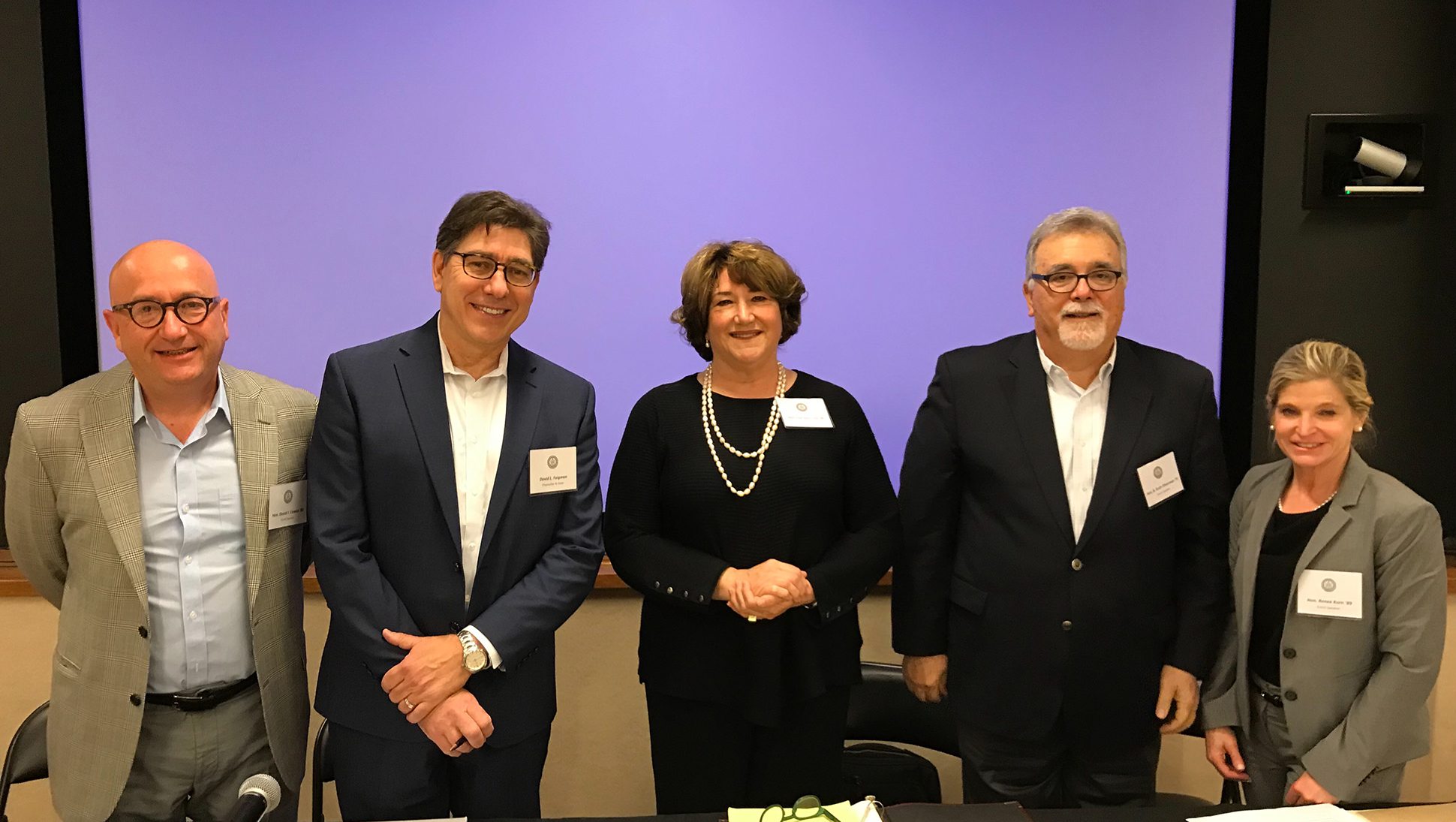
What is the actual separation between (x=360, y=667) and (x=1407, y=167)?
11.1 ft

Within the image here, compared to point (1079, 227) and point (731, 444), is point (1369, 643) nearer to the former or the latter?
point (1079, 227)

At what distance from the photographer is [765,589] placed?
1.99 meters

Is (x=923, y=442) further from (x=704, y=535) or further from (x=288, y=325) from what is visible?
(x=288, y=325)

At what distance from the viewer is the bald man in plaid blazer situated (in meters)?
1.91

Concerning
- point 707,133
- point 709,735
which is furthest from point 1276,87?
point 709,735

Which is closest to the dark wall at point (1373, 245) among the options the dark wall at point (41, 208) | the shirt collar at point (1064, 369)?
the shirt collar at point (1064, 369)

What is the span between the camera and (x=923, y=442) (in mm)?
2213

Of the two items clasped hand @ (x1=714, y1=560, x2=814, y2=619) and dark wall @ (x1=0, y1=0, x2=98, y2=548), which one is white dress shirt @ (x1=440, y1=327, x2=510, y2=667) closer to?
clasped hand @ (x1=714, y1=560, x2=814, y2=619)

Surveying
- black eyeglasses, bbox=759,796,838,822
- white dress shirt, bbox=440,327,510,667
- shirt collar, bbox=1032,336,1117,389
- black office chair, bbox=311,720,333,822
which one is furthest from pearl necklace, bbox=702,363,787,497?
black office chair, bbox=311,720,333,822

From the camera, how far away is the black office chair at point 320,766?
7.93 ft

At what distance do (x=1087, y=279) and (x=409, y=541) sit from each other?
1575 millimetres

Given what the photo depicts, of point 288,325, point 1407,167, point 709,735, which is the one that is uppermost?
point 1407,167

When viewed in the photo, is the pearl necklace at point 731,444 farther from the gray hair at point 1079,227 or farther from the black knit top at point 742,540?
the gray hair at point 1079,227

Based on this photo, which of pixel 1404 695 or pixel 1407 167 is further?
pixel 1407 167
